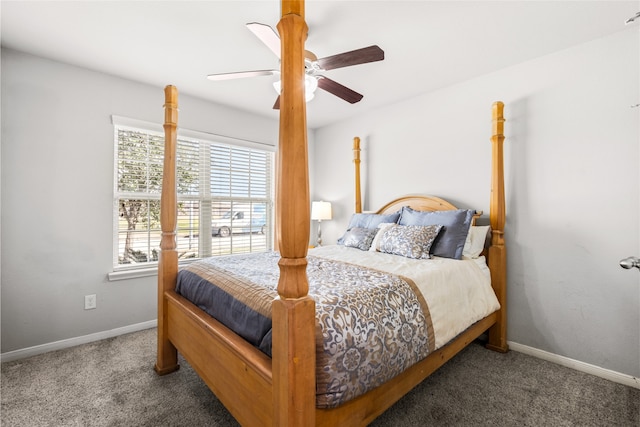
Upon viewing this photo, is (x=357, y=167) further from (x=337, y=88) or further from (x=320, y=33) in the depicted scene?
(x=320, y=33)

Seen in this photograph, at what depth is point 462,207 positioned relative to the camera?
9.04 ft

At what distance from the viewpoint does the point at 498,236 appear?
7.75 feet

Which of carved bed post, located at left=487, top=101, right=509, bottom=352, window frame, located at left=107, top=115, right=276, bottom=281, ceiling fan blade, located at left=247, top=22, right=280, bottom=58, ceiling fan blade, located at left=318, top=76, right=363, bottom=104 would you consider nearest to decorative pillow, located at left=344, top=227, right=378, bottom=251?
carved bed post, located at left=487, top=101, right=509, bottom=352

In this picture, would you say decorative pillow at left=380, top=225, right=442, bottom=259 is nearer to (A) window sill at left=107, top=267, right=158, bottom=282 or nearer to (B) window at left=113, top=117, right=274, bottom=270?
(B) window at left=113, top=117, right=274, bottom=270

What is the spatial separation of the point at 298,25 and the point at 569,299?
2.66m

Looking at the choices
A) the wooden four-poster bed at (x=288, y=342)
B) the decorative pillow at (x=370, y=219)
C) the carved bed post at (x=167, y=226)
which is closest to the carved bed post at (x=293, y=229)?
the wooden four-poster bed at (x=288, y=342)

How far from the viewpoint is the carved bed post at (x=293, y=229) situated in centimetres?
91

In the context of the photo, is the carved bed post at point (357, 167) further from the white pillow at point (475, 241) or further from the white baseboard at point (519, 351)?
the white baseboard at point (519, 351)

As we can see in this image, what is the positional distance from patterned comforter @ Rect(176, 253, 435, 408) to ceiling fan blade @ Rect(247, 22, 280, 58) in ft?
4.43

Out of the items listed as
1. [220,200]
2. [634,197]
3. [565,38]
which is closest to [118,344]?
[220,200]

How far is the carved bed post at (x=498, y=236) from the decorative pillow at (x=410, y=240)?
487mm

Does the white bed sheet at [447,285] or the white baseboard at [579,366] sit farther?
the white baseboard at [579,366]

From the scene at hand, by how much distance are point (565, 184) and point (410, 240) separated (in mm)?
1252

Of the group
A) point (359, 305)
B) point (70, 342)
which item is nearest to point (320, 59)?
point (359, 305)
